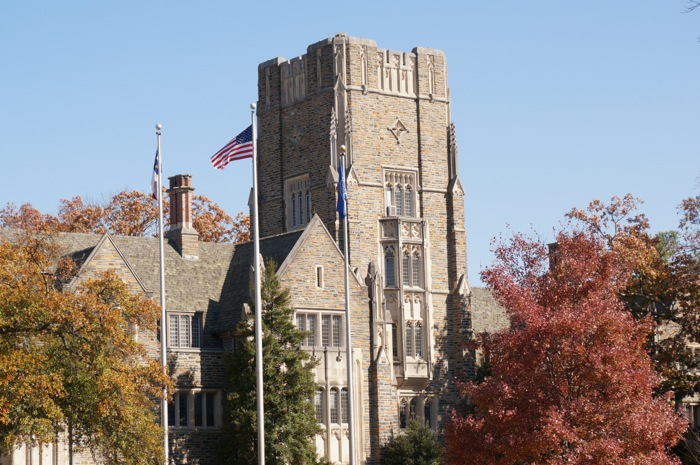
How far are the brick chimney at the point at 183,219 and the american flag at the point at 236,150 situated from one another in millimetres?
11897

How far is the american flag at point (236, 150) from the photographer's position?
45453mm

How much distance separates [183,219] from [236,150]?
13.8 m

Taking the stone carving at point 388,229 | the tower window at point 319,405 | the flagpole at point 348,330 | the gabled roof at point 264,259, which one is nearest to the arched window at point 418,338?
the stone carving at point 388,229

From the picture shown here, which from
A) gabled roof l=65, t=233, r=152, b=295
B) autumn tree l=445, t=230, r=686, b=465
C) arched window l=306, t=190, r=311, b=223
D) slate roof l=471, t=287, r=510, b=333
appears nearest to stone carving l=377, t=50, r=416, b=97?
arched window l=306, t=190, r=311, b=223

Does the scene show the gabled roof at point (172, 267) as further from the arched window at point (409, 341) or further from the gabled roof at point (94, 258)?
the arched window at point (409, 341)

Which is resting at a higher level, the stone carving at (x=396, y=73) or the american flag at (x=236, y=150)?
the stone carving at (x=396, y=73)

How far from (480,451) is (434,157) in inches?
925

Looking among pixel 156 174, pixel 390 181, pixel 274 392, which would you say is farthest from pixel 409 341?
pixel 156 174

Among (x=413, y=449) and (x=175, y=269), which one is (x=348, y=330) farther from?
(x=175, y=269)

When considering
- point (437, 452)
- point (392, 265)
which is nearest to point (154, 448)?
point (437, 452)

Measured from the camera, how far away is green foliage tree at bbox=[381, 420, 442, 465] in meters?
57.5

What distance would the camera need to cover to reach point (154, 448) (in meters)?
41.0

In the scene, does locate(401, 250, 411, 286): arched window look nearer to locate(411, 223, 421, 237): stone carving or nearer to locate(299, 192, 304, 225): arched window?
locate(411, 223, 421, 237): stone carving

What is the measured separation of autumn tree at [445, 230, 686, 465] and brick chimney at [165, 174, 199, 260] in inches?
681
